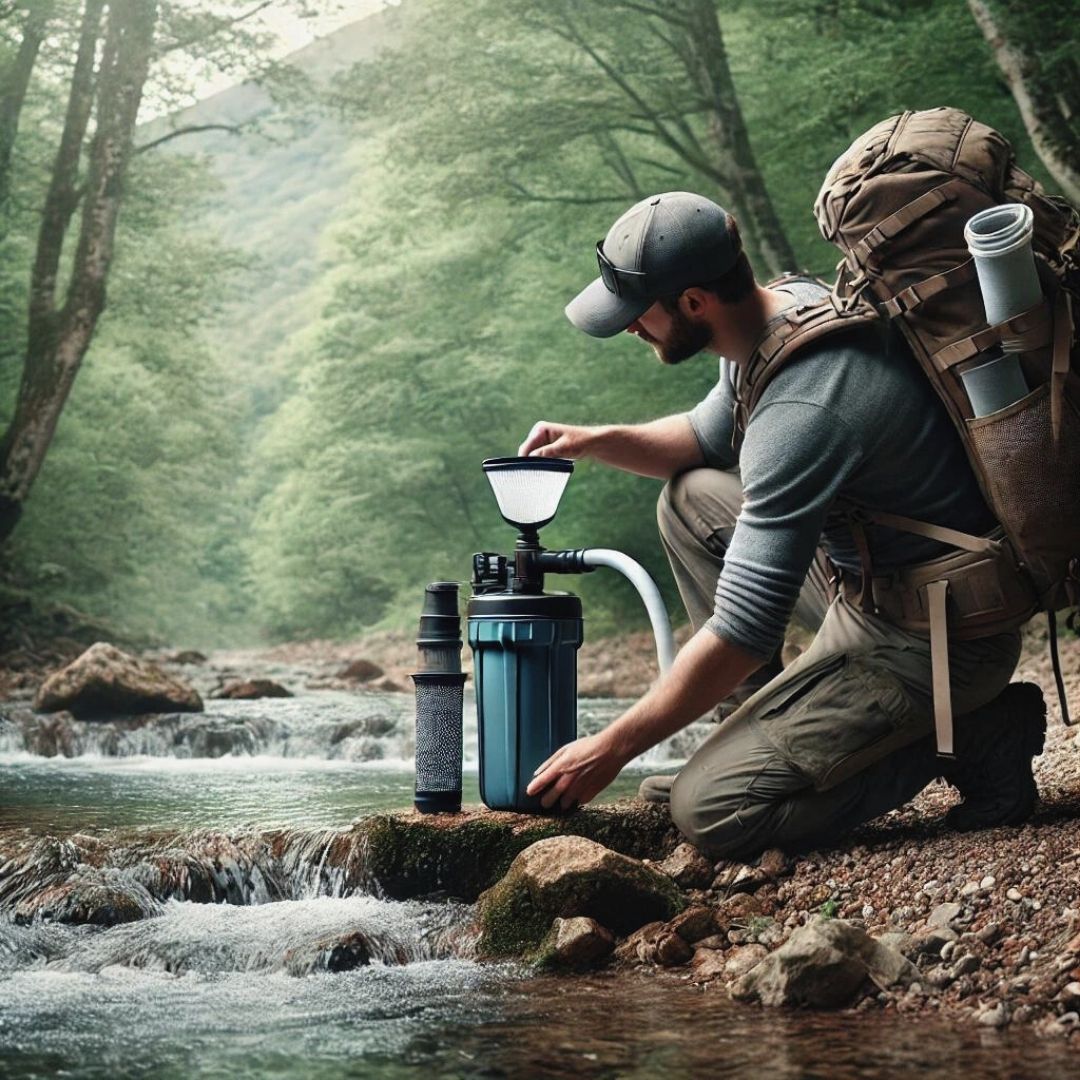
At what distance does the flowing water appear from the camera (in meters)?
2.34

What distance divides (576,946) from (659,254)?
1.58 meters

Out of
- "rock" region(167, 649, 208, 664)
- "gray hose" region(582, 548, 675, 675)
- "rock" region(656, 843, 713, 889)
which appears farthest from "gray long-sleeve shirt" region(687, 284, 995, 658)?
"rock" region(167, 649, 208, 664)

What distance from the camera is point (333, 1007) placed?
9.25ft

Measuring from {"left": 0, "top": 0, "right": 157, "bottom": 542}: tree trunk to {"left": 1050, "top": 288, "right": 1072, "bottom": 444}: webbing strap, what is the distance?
12.0 meters

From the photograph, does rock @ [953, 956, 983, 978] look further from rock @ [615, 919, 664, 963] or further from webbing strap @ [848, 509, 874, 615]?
webbing strap @ [848, 509, 874, 615]

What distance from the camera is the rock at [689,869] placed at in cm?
344

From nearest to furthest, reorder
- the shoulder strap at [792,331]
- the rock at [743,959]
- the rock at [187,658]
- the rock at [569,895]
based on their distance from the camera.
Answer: the rock at [743,959] < the shoulder strap at [792,331] < the rock at [569,895] < the rock at [187,658]

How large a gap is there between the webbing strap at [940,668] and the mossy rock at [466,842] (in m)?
0.89

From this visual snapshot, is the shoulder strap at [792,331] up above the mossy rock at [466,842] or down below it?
above

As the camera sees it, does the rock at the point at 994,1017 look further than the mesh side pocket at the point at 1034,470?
No

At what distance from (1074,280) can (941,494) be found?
563 mm

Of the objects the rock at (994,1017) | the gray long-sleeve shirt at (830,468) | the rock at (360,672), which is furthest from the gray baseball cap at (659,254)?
the rock at (360,672)

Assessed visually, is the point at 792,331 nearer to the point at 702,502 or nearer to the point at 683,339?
the point at 683,339

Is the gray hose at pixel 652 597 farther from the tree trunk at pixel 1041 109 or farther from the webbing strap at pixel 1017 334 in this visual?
the tree trunk at pixel 1041 109
